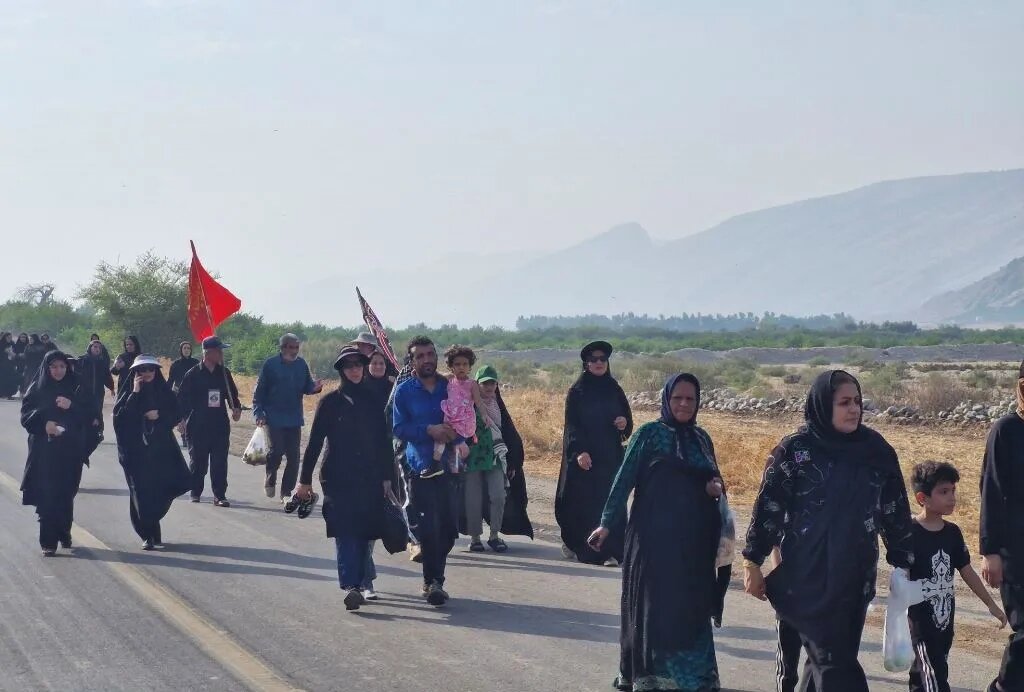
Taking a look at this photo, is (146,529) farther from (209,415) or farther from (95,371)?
(95,371)

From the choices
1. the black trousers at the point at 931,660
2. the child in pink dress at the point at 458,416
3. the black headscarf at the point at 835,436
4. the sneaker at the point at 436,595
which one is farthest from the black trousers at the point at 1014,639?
the child in pink dress at the point at 458,416

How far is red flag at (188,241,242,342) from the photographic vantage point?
20.8 metres

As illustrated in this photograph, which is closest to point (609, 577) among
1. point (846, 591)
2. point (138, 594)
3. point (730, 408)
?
point (138, 594)

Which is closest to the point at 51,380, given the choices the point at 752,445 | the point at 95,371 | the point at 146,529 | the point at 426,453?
the point at 146,529

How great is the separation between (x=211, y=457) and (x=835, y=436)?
398 inches

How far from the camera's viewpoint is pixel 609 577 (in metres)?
10.7

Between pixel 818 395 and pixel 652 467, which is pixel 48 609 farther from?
pixel 818 395

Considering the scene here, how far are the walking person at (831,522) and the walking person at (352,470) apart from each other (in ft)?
12.9

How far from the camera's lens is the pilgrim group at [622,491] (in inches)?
231

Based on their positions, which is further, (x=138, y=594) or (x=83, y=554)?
(x=83, y=554)

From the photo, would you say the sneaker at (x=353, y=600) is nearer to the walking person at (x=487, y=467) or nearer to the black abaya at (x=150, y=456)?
the walking person at (x=487, y=467)

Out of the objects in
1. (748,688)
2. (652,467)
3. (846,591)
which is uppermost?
(652,467)

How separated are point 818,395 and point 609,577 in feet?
16.8

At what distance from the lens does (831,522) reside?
5.82m
